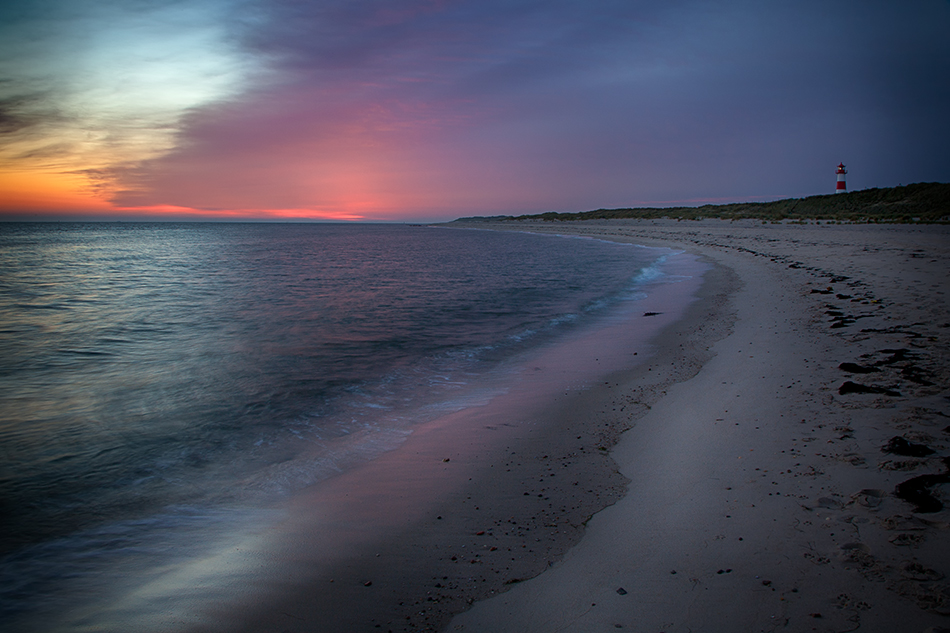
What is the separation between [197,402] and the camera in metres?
6.74

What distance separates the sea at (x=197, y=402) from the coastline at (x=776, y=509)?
2466mm

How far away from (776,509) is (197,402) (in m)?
7.11

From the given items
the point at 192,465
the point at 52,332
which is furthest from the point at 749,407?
the point at 52,332

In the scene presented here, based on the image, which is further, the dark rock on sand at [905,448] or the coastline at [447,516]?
the dark rock on sand at [905,448]

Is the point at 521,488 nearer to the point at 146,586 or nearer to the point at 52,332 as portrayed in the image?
the point at 146,586

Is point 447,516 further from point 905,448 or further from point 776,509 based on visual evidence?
point 905,448

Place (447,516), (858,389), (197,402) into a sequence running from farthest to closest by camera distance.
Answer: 1. (197,402)
2. (858,389)
3. (447,516)

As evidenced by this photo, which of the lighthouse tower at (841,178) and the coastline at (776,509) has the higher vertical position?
the lighthouse tower at (841,178)

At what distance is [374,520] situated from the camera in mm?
3557

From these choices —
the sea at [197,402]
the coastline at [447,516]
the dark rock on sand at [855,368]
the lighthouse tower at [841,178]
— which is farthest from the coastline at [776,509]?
the lighthouse tower at [841,178]

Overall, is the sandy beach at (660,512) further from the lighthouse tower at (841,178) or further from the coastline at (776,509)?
the lighthouse tower at (841,178)

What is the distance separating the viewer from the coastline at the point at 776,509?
2.38 metres

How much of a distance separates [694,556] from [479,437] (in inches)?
99.6

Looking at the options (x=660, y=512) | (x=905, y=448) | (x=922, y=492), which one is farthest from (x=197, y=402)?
(x=905, y=448)
